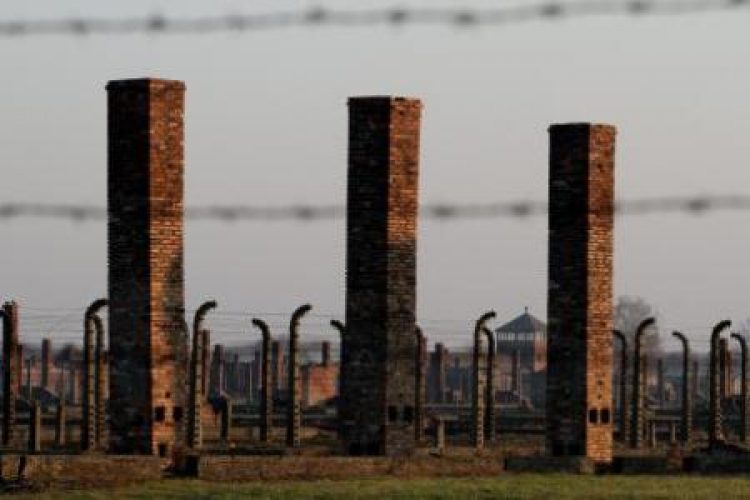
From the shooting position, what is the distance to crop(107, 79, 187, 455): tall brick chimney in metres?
26.8

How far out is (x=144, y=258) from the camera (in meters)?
26.9

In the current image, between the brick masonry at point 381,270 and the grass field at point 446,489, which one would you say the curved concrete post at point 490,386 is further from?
the grass field at point 446,489

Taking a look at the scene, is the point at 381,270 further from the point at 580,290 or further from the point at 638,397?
the point at 638,397

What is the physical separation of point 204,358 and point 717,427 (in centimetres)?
1061

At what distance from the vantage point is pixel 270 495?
Result: 21.3 m

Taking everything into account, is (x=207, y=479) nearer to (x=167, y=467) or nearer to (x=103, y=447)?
(x=167, y=467)

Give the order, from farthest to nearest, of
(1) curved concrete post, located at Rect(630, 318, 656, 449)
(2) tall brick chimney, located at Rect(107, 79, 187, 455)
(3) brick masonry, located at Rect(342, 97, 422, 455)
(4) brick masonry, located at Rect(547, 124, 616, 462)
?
1. (1) curved concrete post, located at Rect(630, 318, 656, 449)
2. (4) brick masonry, located at Rect(547, 124, 616, 462)
3. (3) brick masonry, located at Rect(342, 97, 422, 455)
4. (2) tall brick chimney, located at Rect(107, 79, 187, 455)

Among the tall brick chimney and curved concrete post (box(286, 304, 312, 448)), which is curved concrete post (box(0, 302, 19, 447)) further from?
curved concrete post (box(286, 304, 312, 448))

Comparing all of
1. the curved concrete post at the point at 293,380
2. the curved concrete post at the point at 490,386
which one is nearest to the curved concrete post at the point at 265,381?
the curved concrete post at the point at 293,380

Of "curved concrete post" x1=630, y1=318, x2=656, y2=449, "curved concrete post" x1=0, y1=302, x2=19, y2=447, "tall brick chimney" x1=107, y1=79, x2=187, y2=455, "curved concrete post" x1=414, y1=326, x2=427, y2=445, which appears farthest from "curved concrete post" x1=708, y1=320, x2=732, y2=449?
"curved concrete post" x1=0, y1=302, x2=19, y2=447

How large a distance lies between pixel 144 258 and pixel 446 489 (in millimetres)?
6118

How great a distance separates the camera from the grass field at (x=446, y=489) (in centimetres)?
2155

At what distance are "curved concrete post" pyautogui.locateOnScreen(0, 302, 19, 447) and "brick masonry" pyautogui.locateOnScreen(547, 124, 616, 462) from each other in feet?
24.8

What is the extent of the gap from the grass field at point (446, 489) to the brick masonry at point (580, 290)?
4.17 m
